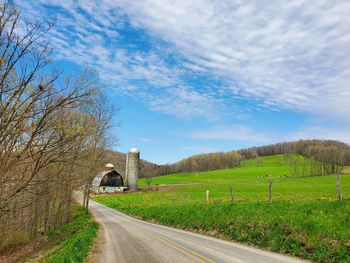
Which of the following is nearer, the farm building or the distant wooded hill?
the farm building

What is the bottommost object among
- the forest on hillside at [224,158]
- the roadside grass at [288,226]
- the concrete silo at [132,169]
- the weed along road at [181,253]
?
the weed along road at [181,253]

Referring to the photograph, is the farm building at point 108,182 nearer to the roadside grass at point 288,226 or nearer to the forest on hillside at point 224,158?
the forest on hillside at point 224,158

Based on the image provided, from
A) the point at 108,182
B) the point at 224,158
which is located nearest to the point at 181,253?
the point at 108,182

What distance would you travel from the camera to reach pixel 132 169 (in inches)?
3302

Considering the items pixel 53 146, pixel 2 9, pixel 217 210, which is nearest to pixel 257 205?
pixel 217 210

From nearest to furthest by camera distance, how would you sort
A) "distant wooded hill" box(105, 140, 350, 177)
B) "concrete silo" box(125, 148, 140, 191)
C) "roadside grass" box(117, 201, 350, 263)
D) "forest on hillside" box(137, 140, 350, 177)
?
"roadside grass" box(117, 201, 350, 263), "concrete silo" box(125, 148, 140, 191), "forest on hillside" box(137, 140, 350, 177), "distant wooded hill" box(105, 140, 350, 177)

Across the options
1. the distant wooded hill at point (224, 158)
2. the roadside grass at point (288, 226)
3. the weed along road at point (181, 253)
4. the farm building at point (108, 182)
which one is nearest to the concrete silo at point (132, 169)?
the farm building at point (108, 182)

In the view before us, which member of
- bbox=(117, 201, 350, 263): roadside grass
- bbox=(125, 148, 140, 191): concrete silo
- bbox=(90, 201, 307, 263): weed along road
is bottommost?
bbox=(90, 201, 307, 263): weed along road

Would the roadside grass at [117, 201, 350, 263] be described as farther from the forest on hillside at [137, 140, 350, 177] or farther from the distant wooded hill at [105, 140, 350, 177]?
the distant wooded hill at [105, 140, 350, 177]

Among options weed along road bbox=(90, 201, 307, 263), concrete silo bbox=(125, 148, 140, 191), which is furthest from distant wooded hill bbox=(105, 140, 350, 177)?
weed along road bbox=(90, 201, 307, 263)

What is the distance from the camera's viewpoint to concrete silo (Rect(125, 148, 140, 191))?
274 feet

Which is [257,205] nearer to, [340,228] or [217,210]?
[217,210]

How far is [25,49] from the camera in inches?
333

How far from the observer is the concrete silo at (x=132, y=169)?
83500mm
